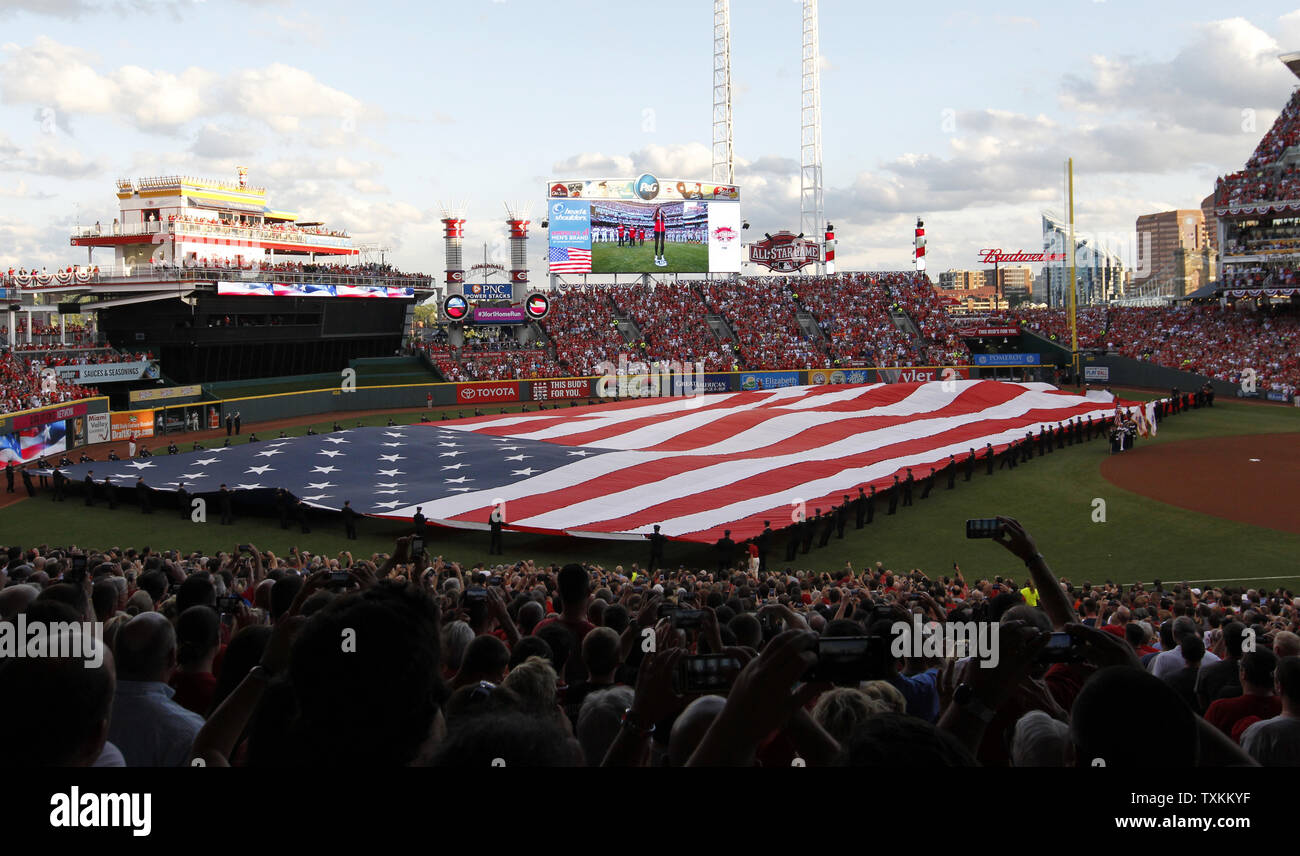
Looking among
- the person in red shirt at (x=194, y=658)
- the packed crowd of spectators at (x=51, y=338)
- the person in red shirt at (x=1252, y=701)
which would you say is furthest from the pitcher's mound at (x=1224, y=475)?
the packed crowd of spectators at (x=51, y=338)

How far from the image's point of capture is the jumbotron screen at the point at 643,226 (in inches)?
2343

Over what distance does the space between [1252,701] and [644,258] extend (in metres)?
57.6

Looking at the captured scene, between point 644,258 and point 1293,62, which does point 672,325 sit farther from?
point 1293,62

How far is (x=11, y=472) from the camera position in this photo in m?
26.1

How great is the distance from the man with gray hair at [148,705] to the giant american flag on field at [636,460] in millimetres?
15252

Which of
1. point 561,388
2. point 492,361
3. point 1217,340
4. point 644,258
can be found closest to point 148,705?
point 561,388

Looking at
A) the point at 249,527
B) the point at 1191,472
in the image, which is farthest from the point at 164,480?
the point at 1191,472

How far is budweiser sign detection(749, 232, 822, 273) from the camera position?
219 feet

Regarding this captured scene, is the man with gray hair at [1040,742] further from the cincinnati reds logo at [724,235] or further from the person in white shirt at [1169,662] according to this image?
the cincinnati reds logo at [724,235]

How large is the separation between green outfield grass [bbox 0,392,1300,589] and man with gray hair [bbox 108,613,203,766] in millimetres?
15858

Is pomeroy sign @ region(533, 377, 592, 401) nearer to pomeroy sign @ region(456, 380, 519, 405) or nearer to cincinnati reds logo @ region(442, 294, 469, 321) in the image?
pomeroy sign @ region(456, 380, 519, 405)
